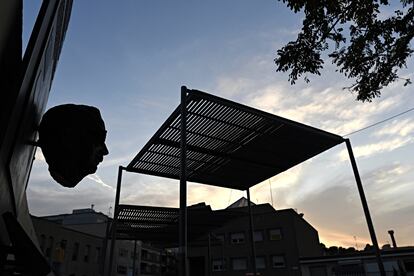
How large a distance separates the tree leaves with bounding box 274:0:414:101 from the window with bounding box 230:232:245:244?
41239mm

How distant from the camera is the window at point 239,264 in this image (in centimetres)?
4320

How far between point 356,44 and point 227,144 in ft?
19.3

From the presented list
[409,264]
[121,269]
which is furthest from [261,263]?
[121,269]

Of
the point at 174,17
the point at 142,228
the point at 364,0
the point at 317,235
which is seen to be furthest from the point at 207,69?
the point at 317,235

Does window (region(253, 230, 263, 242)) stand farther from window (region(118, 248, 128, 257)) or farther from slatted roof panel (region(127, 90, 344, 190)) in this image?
slatted roof panel (region(127, 90, 344, 190))

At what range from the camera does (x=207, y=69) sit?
464 inches

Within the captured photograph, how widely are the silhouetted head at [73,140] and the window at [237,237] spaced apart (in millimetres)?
44865

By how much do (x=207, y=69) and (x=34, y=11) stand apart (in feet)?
31.3

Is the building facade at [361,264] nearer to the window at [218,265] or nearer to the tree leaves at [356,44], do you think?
the window at [218,265]

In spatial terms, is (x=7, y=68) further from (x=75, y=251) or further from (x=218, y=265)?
(x=75, y=251)

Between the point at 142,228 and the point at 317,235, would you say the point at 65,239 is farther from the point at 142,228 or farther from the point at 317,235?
the point at 317,235

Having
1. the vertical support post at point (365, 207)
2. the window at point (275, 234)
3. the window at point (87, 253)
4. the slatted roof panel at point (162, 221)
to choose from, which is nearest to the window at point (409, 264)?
the window at point (275, 234)

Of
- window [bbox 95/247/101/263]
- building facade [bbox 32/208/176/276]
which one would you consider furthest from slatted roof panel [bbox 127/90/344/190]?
window [bbox 95/247/101/263]

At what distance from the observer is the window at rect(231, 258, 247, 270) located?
43.2 meters
